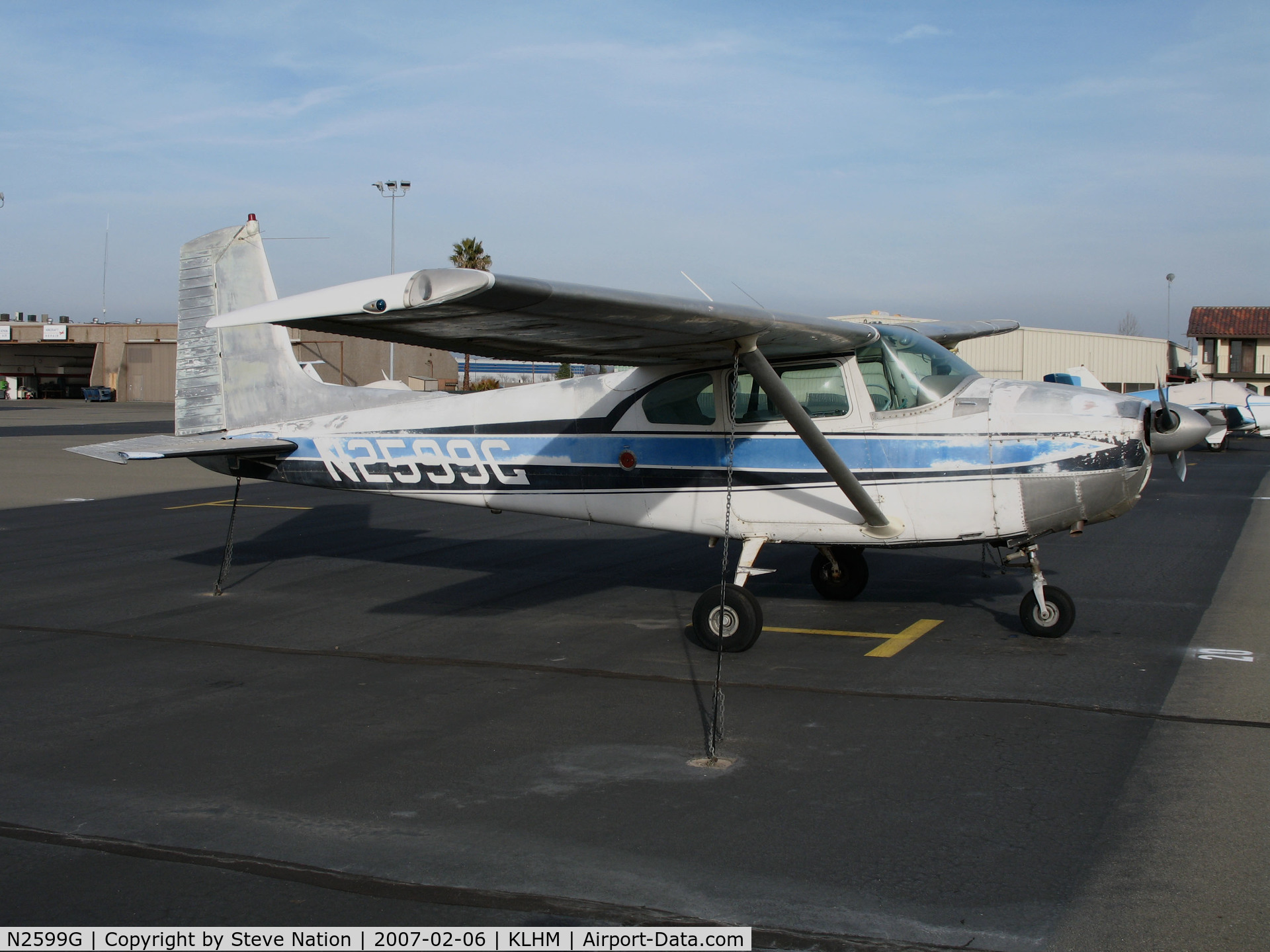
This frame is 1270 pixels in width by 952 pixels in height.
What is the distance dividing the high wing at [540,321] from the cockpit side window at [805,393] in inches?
6.4

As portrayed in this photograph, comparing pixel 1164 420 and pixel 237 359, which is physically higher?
pixel 237 359

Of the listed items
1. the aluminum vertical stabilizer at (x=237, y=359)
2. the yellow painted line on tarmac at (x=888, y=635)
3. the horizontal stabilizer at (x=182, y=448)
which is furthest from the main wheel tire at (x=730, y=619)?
the horizontal stabilizer at (x=182, y=448)

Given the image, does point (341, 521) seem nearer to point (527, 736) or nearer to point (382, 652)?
point (382, 652)

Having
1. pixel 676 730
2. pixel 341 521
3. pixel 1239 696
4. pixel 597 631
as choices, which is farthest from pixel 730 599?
pixel 341 521

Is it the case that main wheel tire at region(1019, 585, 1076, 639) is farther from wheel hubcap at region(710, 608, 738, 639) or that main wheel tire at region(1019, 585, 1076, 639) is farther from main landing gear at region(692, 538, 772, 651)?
wheel hubcap at region(710, 608, 738, 639)

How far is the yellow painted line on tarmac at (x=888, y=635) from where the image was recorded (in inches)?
319

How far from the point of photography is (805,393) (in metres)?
8.63

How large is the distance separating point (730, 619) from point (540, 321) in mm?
2866

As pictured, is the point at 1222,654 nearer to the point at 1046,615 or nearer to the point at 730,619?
the point at 1046,615

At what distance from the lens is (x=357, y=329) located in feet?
19.9

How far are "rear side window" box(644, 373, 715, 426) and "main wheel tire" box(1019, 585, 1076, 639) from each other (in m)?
2.96

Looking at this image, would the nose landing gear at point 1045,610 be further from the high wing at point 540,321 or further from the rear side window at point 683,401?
the rear side window at point 683,401

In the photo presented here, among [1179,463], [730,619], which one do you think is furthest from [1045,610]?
[730,619]

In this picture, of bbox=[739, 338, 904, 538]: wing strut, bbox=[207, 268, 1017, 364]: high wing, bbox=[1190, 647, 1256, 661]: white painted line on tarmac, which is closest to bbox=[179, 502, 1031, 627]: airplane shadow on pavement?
bbox=[1190, 647, 1256, 661]: white painted line on tarmac
